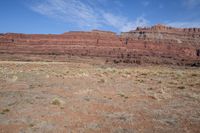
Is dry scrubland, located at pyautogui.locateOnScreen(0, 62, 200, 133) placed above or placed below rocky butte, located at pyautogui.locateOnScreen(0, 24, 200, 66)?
below

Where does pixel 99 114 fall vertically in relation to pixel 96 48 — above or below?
below

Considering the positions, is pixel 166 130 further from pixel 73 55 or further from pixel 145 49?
pixel 145 49

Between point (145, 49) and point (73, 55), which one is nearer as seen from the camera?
point (73, 55)

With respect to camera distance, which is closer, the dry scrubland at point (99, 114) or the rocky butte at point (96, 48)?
the dry scrubland at point (99, 114)

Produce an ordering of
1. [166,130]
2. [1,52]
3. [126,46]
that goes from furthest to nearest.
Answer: [126,46], [1,52], [166,130]

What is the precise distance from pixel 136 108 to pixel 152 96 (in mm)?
3383

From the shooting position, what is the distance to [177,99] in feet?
43.9

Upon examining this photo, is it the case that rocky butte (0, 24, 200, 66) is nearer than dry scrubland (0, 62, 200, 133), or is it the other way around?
dry scrubland (0, 62, 200, 133)

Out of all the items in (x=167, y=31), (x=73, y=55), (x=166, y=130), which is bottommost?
(x=166, y=130)

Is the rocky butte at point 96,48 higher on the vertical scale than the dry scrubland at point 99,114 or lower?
higher

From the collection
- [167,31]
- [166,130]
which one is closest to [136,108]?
[166,130]

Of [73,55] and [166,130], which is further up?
[73,55]

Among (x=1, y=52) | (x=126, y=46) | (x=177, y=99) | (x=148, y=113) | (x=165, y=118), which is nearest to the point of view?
(x=165, y=118)

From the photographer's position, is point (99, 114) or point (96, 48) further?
point (96, 48)
